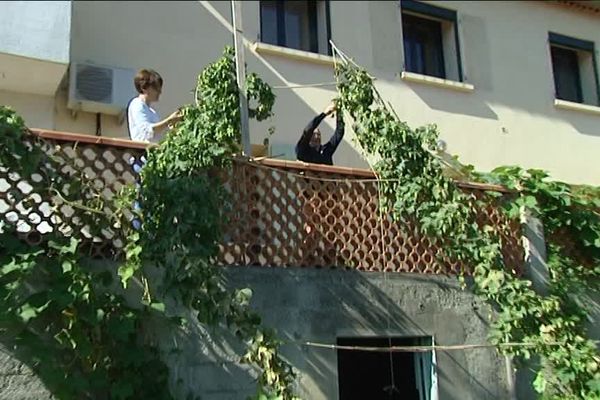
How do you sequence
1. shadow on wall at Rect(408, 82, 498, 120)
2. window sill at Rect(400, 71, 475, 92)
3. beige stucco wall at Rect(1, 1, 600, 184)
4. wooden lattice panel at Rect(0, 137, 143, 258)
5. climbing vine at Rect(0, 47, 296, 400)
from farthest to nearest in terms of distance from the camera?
shadow on wall at Rect(408, 82, 498, 120) < window sill at Rect(400, 71, 475, 92) < beige stucco wall at Rect(1, 1, 600, 184) < wooden lattice panel at Rect(0, 137, 143, 258) < climbing vine at Rect(0, 47, 296, 400)

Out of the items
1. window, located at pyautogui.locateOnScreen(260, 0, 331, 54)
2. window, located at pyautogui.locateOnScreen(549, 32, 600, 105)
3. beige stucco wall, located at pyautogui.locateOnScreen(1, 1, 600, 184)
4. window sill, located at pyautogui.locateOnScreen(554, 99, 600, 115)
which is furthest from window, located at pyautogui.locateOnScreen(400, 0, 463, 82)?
window, located at pyautogui.locateOnScreen(549, 32, 600, 105)

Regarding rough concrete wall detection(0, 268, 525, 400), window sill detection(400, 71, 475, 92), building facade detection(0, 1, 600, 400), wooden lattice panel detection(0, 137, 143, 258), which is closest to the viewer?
wooden lattice panel detection(0, 137, 143, 258)

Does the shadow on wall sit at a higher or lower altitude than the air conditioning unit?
higher

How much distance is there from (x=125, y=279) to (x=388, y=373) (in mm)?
→ 2518

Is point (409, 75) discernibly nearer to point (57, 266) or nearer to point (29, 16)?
point (29, 16)

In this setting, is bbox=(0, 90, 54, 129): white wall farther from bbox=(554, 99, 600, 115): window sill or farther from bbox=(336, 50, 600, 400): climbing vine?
bbox=(554, 99, 600, 115): window sill

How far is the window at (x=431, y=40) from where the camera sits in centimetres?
977

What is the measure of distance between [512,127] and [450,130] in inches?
42.4

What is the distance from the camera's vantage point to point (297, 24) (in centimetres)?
907

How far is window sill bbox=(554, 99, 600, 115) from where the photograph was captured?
1034 centimetres

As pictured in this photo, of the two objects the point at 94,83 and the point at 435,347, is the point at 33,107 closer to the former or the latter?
the point at 94,83

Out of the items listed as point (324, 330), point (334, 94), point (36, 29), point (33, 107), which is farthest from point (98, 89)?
point (324, 330)

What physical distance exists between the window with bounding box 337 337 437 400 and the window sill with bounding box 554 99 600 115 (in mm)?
5844

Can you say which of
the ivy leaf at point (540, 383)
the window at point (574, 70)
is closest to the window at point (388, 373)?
the ivy leaf at point (540, 383)
